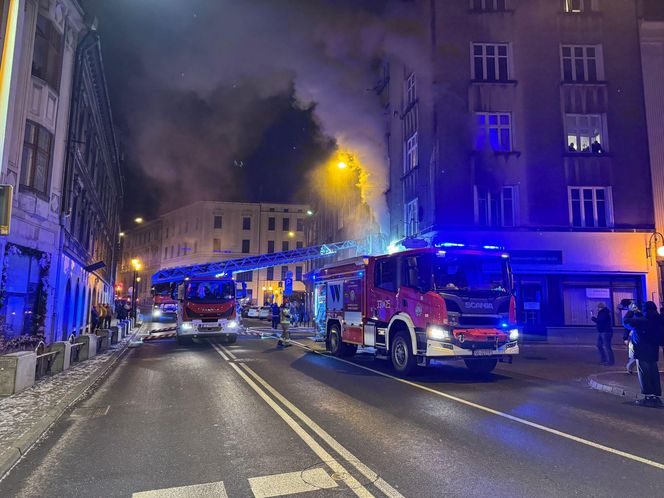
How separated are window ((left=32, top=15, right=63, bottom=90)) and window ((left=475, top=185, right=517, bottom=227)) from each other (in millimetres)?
17046

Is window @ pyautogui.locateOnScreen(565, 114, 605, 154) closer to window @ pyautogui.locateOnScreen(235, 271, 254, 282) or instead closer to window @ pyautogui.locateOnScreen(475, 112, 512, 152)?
window @ pyautogui.locateOnScreen(475, 112, 512, 152)

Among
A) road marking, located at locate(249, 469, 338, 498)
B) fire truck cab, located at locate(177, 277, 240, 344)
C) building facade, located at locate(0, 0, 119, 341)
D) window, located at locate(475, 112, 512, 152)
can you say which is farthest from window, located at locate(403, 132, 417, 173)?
road marking, located at locate(249, 469, 338, 498)

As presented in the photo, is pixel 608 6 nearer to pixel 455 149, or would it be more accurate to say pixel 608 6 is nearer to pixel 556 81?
pixel 556 81

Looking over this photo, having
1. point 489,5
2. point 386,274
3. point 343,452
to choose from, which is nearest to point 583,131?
point 489,5

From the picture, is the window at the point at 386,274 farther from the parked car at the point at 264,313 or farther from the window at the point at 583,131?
the parked car at the point at 264,313

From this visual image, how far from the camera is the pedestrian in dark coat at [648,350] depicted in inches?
302

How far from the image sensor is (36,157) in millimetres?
14742

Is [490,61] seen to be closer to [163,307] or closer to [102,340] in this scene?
[102,340]

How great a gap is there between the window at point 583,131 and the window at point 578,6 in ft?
16.0

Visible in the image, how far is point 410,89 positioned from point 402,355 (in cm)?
1652

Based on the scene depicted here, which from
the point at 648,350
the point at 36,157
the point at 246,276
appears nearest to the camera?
the point at 648,350

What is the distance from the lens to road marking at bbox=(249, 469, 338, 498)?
389 cm

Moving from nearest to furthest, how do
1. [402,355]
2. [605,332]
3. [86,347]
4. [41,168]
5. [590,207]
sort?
1. [402,355]
2. [605,332]
3. [86,347]
4. [41,168]
5. [590,207]

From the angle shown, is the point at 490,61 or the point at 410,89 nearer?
the point at 490,61
